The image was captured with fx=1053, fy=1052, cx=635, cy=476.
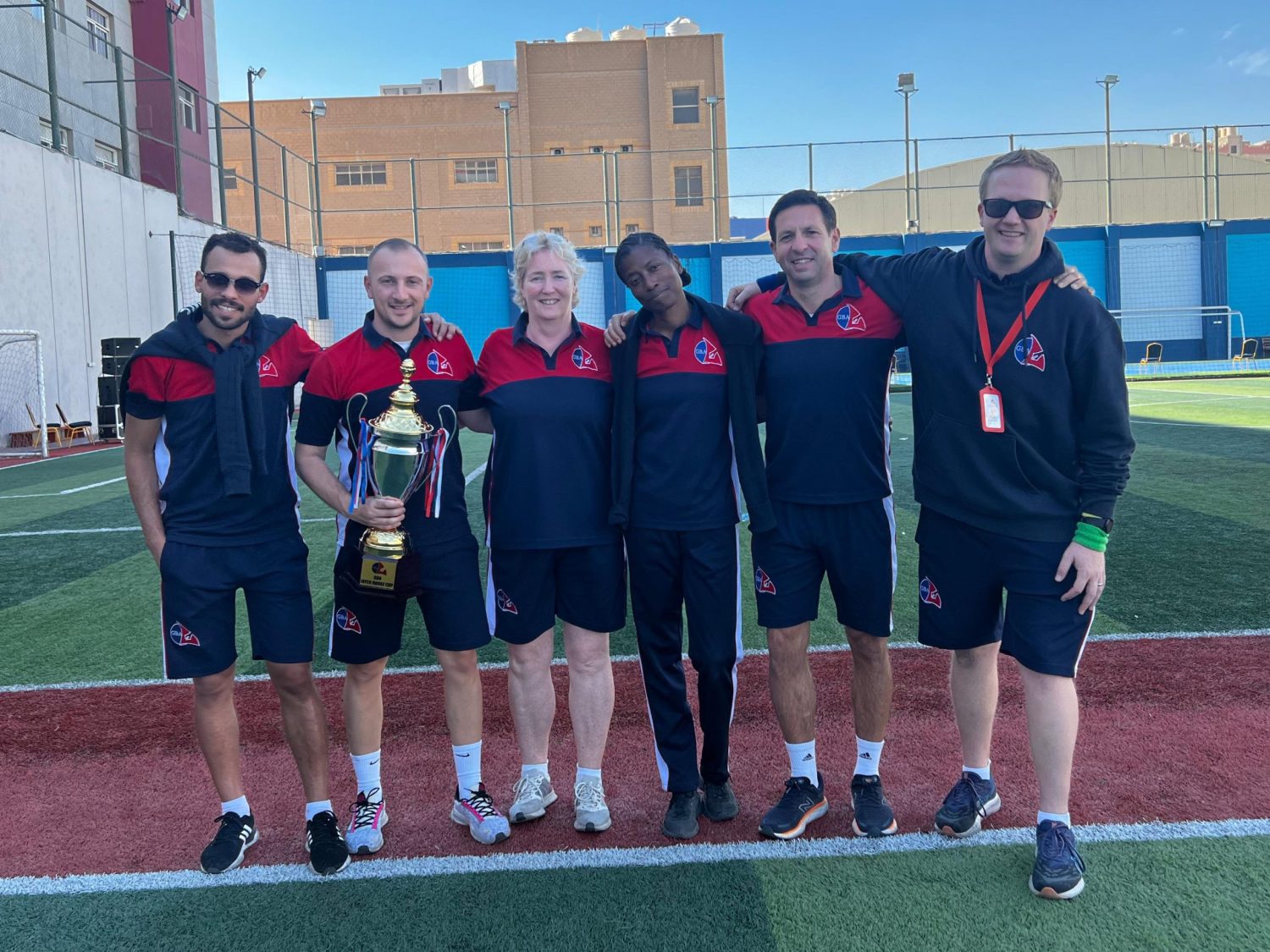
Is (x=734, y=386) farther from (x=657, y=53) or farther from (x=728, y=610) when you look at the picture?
(x=657, y=53)

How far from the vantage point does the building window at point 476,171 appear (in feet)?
151

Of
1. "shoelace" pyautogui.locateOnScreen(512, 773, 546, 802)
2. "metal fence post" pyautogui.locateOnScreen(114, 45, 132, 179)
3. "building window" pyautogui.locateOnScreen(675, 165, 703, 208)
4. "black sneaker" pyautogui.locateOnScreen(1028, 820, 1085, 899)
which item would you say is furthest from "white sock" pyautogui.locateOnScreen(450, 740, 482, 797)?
"building window" pyautogui.locateOnScreen(675, 165, 703, 208)

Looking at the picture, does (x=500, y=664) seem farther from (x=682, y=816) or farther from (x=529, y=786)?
(x=682, y=816)

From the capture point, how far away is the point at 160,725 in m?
4.63

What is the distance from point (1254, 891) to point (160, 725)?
4169 mm

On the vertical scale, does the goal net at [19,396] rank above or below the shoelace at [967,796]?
above

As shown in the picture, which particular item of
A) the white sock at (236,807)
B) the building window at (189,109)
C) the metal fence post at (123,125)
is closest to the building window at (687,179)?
the building window at (189,109)

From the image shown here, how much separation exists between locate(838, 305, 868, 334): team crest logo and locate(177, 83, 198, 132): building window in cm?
2777

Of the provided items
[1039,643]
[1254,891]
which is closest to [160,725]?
[1039,643]

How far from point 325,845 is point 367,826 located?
0.53 feet

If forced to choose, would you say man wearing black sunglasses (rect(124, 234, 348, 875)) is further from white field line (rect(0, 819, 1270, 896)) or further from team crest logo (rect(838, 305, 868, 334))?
team crest logo (rect(838, 305, 868, 334))

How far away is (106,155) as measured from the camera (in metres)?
24.6

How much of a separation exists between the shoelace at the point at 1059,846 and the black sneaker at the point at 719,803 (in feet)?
3.20

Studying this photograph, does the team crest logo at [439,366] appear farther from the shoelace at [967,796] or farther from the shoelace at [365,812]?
the shoelace at [967,796]
